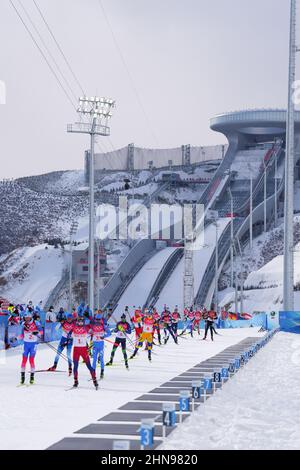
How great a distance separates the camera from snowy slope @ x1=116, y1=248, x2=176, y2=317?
99688mm

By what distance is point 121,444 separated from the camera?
11.6m

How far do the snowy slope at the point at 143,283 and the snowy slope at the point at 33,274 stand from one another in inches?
538

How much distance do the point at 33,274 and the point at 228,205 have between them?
3049 cm

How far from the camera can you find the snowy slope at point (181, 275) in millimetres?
100125

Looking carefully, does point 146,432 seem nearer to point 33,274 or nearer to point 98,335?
point 98,335

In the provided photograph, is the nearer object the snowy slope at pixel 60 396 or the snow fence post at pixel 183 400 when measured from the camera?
the snowy slope at pixel 60 396

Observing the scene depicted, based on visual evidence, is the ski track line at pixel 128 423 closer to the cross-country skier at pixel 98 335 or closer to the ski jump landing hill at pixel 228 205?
the cross-country skier at pixel 98 335

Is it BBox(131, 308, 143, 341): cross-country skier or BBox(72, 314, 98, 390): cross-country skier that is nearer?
BBox(72, 314, 98, 390): cross-country skier

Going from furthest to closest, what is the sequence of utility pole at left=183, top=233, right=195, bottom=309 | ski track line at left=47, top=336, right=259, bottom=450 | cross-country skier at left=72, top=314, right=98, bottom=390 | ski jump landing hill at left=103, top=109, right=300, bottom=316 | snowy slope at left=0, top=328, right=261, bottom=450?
ski jump landing hill at left=103, top=109, right=300, bottom=316, utility pole at left=183, top=233, right=195, bottom=309, cross-country skier at left=72, top=314, right=98, bottom=390, snowy slope at left=0, top=328, right=261, bottom=450, ski track line at left=47, top=336, right=259, bottom=450

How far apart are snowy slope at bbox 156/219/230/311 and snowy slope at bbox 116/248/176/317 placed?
1.70 meters

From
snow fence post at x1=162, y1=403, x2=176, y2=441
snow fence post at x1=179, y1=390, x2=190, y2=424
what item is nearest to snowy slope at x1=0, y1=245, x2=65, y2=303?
snow fence post at x1=179, y1=390, x2=190, y2=424

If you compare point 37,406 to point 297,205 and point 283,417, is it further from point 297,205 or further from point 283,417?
point 297,205

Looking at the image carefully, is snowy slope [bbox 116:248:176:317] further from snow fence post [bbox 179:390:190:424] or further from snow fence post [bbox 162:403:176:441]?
snow fence post [bbox 162:403:176:441]

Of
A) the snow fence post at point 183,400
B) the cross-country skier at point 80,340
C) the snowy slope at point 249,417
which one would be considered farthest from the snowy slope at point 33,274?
the snow fence post at point 183,400
